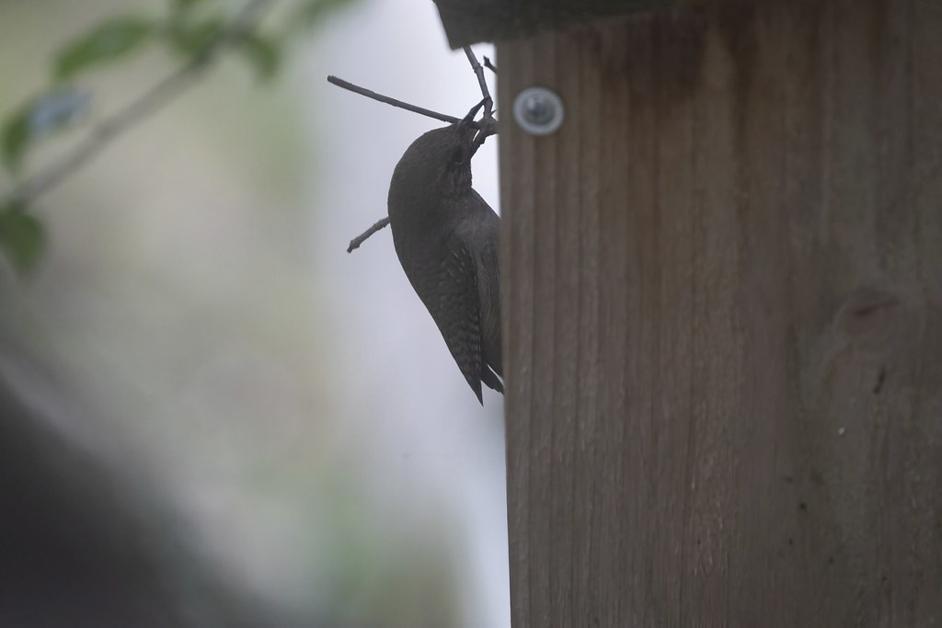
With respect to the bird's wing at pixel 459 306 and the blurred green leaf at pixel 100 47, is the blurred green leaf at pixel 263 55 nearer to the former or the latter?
the blurred green leaf at pixel 100 47

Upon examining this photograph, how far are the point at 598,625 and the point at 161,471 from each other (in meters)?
1.31

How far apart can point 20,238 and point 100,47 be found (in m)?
0.16

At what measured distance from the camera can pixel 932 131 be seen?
2.40ft

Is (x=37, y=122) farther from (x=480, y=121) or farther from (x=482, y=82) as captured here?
(x=480, y=121)

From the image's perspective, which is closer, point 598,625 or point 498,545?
point 598,625

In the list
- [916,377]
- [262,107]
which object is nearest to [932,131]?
[916,377]

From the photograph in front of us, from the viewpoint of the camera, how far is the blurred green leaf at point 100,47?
72 cm

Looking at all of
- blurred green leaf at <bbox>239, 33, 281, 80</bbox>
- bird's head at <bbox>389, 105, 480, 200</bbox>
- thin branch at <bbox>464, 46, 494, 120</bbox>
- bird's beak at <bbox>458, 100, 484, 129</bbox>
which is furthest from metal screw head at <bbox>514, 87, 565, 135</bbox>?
bird's head at <bbox>389, 105, 480, 200</bbox>

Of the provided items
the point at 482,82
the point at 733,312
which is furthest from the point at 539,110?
the point at 482,82

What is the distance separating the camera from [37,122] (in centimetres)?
72

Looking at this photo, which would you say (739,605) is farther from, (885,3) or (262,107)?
(262,107)

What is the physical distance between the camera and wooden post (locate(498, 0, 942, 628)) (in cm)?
73

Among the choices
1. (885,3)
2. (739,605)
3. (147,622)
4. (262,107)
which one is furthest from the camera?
(147,622)

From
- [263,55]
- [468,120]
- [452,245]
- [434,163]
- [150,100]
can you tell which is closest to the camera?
[150,100]
